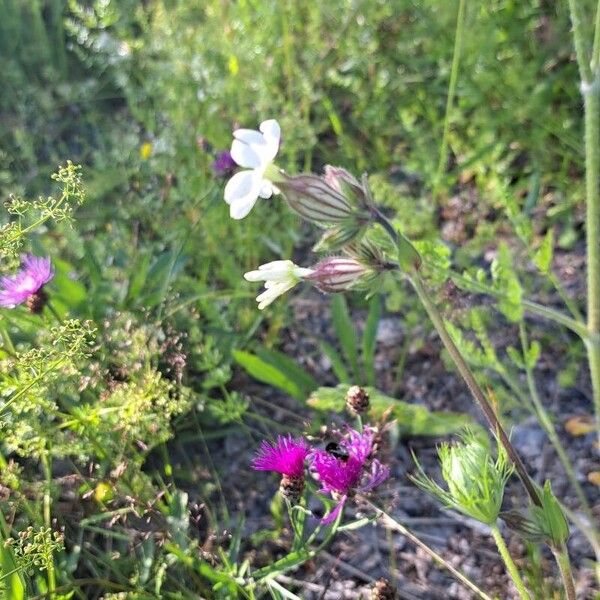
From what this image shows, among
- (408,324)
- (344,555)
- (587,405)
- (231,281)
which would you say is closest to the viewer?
(344,555)

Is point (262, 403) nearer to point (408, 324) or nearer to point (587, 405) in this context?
point (408, 324)

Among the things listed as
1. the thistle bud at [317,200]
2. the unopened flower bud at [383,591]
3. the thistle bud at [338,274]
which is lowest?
the unopened flower bud at [383,591]

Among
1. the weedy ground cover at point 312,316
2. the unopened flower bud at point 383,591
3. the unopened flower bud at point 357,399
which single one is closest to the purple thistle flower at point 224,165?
the weedy ground cover at point 312,316

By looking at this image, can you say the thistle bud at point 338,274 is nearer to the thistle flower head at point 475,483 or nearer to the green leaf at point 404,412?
the thistle flower head at point 475,483

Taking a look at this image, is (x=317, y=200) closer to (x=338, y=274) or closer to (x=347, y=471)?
(x=338, y=274)

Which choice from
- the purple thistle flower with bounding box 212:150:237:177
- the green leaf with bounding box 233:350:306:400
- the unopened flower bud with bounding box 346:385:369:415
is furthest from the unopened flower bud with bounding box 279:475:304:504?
the purple thistle flower with bounding box 212:150:237:177

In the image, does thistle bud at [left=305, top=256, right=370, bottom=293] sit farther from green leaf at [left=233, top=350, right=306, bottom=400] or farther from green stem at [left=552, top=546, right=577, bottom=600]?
green leaf at [left=233, top=350, right=306, bottom=400]

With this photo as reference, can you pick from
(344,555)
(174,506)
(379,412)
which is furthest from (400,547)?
(174,506)

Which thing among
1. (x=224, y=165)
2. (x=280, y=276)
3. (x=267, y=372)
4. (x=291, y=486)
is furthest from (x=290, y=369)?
(x=280, y=276)
